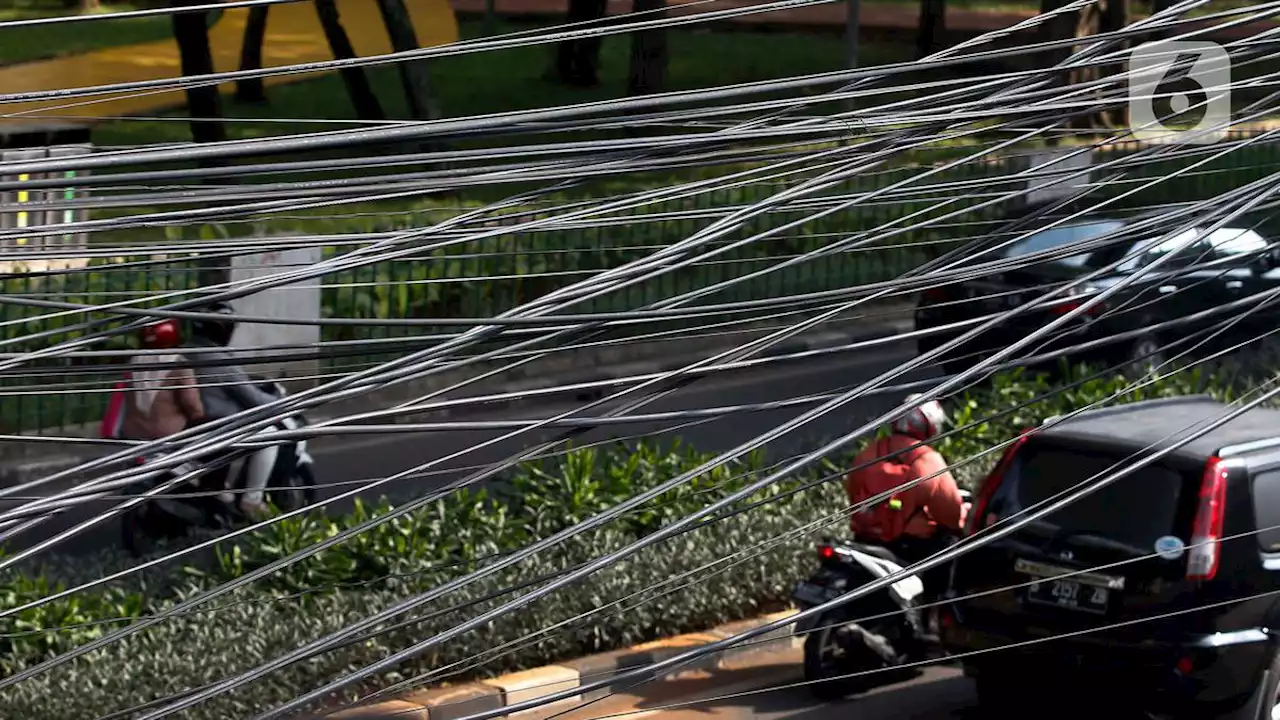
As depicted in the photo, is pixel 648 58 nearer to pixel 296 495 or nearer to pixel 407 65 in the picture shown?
pixel 407 65

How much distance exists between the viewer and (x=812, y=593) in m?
7.68

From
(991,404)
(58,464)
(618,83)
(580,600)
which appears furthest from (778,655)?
(618,83)

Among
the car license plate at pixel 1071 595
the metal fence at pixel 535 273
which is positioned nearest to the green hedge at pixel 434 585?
the car license plate at pixel 1071 595

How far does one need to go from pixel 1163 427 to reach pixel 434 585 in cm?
375

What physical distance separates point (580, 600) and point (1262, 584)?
3.22m

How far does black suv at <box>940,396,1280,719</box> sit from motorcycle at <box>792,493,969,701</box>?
274 millimetres

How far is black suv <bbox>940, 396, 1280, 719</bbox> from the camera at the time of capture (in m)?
6.77

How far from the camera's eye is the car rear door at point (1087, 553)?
272 inches

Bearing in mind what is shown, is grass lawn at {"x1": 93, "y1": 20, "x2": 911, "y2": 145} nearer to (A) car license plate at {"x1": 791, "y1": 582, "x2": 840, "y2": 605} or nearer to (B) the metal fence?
(B) the metal fence

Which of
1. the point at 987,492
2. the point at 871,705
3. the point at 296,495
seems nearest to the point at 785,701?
the point at 871,705

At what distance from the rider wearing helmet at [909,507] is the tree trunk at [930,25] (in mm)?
25191

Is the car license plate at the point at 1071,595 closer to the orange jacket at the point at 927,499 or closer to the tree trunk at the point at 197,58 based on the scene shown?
the orange jacket at the point at 927,499

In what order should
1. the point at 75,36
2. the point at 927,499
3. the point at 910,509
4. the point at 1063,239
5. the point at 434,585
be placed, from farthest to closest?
the point at 75,36 < the point at 1063,239 < the point at 434,585 < the point at 910,509 < the point at 927,499

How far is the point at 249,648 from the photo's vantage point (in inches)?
291
